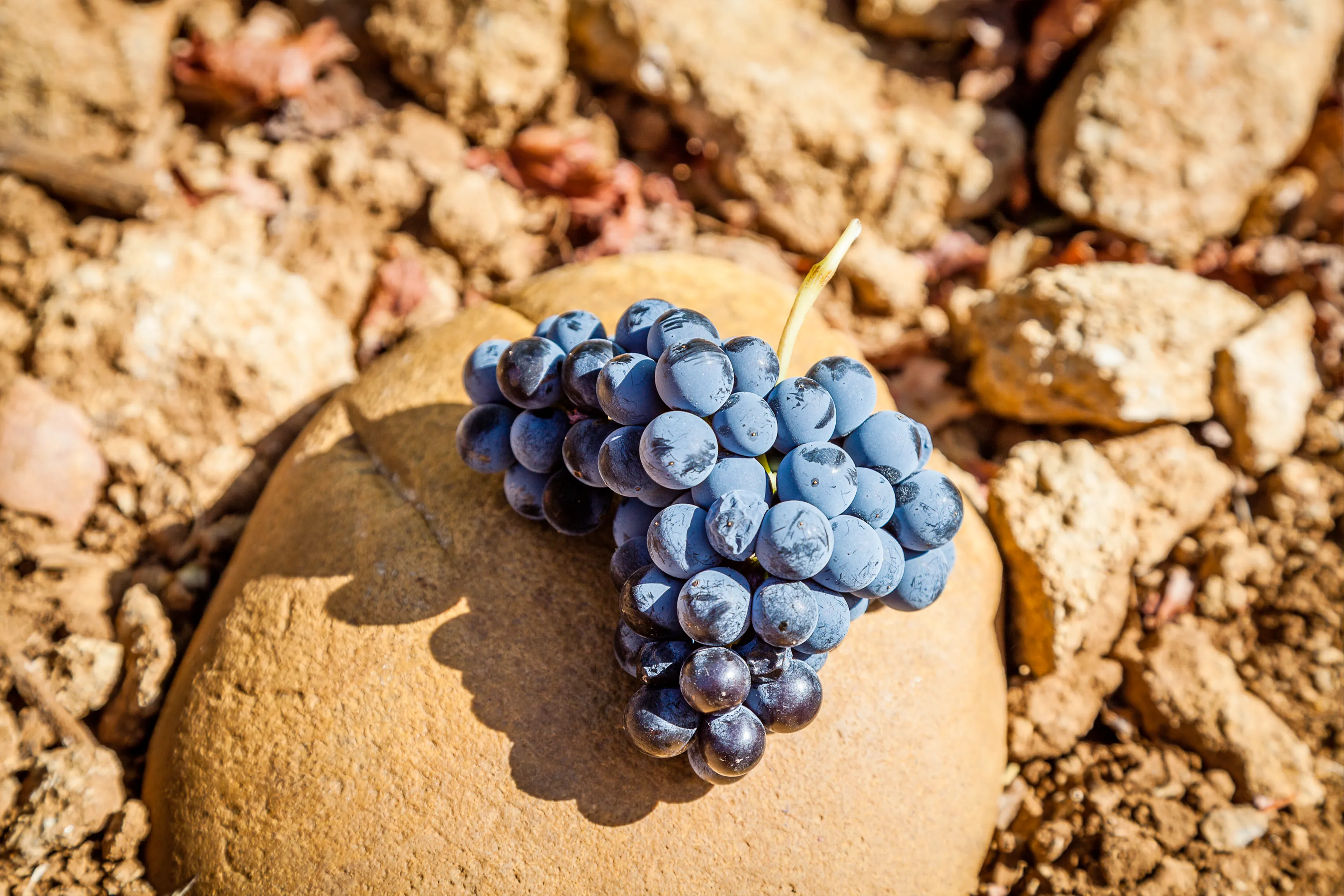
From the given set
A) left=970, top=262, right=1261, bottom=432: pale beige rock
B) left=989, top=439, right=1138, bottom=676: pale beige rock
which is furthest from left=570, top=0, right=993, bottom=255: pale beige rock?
left=989, top=439, right=1138, bottom=676: pale beige rock

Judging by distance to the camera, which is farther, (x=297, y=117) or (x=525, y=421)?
(x=297, y=117)

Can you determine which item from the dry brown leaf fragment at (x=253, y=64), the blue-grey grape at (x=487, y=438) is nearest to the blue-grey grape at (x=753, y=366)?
the blue-grey grape at (x=487, y=438)

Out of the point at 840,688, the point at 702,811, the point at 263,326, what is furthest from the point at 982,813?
the point at 263,326

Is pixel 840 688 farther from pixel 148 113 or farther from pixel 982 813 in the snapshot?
pixel 148 113

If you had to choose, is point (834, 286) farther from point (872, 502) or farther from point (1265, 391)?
point (872, 502)

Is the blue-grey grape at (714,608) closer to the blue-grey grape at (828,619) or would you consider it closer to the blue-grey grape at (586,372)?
the blue-grey grape at (828,619)

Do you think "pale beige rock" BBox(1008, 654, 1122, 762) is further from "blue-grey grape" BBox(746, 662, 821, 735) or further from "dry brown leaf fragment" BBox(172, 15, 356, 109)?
"dry brown leaf fragment" BBox(172, 15, 356, 109)

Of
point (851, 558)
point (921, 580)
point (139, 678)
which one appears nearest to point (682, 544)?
point (851, 558)
